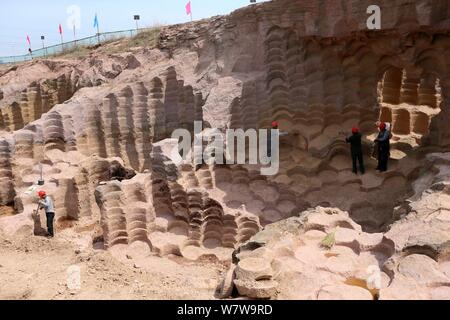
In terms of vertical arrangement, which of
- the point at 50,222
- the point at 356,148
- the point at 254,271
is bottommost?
the point at 50,222

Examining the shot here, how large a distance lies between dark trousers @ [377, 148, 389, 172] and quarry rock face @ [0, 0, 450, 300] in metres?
0.14

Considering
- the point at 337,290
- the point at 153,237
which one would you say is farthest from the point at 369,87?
the point at 337,290

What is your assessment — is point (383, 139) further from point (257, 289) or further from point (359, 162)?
point (257, 289)

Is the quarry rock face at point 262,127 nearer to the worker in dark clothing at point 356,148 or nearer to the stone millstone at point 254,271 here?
the worker in dark clothing at point 356,148

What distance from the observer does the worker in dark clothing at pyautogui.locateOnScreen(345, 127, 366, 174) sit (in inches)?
397

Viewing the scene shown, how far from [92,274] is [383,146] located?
661 cm

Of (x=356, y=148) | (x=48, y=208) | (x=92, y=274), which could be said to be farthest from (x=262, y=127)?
(x=92, y=274)

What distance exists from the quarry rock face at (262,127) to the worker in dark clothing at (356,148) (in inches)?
10.7

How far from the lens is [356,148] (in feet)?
33.7

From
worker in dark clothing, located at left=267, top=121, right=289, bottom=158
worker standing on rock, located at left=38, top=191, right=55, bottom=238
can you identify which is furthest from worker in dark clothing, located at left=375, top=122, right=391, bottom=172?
worker standing on rock, located at left=38, top=191, right=55, bottom=238

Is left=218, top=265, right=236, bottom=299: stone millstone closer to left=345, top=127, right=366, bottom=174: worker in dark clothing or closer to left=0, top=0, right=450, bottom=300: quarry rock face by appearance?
left=0, top=0, right=450, bottom=300: quarry rock face

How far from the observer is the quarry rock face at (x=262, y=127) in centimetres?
866

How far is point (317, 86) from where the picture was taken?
11953 millimetres

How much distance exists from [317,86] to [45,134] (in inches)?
299
